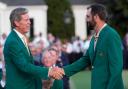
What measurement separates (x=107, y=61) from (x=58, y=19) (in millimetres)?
46638

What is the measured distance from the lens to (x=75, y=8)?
2314 inches

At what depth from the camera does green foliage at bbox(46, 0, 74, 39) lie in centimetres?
5350

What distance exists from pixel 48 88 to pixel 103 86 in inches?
60.5

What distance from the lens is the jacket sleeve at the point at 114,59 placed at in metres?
7.74

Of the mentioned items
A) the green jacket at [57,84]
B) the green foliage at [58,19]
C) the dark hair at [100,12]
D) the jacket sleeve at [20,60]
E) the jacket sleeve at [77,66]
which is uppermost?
the dark hair at [100,12]

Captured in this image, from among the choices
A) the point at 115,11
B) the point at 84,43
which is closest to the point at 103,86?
the point at 84,43

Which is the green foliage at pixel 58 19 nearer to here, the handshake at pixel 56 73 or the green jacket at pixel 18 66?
the handshake at pixel 56 73

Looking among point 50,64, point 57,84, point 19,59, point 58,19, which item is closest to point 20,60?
point 19,59

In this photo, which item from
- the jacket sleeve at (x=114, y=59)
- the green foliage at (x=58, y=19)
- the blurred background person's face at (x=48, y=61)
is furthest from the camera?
the green foliage at (x=58, y=19)

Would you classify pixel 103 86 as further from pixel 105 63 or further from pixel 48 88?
pixel 48 88

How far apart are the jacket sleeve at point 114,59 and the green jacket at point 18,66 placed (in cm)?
103

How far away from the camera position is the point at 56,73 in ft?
28.6

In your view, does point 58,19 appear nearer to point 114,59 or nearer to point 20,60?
point 20,60

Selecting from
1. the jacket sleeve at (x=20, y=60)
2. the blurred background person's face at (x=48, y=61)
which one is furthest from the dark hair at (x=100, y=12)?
the blurred background person's face at (x=48, y=61)
